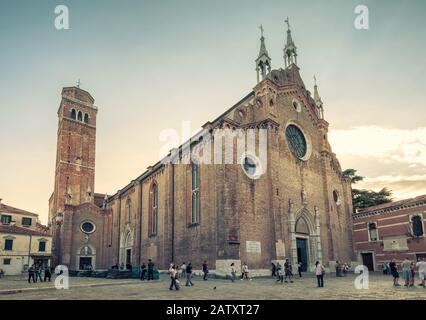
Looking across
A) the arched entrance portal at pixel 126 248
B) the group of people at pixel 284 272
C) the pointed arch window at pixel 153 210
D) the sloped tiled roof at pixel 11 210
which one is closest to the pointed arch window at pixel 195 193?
the group of people at pixel 284 272

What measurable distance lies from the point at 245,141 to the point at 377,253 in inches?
722

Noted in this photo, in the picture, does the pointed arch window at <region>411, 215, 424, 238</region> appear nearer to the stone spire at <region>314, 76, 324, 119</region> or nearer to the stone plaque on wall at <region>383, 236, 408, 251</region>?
the stone plaque on wall at <region>383, 236, 408, 251</region>

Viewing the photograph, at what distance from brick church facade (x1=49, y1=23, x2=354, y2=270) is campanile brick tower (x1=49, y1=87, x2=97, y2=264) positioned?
8862 mm

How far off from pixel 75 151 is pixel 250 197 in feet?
125

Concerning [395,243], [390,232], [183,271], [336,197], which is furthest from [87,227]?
[395,243]

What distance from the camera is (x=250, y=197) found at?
23000 mm

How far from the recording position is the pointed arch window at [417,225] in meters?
28.1

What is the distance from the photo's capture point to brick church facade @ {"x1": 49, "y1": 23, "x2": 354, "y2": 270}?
2248 centimetres

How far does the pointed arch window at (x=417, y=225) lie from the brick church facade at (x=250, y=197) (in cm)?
594

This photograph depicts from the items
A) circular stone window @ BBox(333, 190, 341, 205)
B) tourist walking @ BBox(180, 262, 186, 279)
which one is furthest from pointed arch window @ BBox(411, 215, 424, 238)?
tourist walking @ BBox(180, 262, 186, 279)

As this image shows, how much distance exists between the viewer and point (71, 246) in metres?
40.7

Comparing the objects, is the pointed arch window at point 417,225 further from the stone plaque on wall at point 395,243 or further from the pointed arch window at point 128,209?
the pointed arch window at point 128,209
